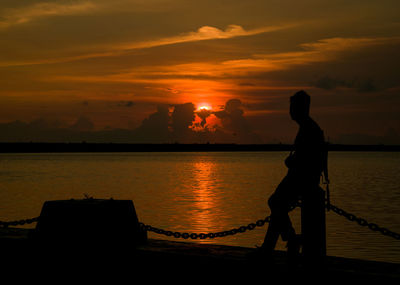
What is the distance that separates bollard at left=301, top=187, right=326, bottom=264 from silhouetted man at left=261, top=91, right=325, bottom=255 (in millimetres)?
111

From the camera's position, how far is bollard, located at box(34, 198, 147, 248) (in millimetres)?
8492

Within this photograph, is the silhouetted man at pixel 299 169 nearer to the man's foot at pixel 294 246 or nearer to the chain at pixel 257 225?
the man's foot at pixel 294 246

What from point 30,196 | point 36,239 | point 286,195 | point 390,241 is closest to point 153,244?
point 36,239

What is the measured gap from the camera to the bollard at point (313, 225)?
7.02 metres

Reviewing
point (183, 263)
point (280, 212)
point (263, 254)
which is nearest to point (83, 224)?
point (183, 263)

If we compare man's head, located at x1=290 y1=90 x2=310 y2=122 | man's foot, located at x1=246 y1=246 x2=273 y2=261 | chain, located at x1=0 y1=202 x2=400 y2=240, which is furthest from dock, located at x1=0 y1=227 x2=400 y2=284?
man's head, located at x1=290 y1=90 x2=310 y2=122

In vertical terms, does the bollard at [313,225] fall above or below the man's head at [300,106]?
below

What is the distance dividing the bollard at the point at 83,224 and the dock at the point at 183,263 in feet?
0.34

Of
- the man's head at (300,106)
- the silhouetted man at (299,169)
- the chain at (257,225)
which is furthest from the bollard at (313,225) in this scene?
the man's head at (300,106)

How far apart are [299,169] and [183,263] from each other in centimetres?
216

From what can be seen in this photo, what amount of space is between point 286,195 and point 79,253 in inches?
128

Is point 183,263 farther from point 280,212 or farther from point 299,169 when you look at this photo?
point 299,169

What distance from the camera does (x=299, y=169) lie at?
7.12m

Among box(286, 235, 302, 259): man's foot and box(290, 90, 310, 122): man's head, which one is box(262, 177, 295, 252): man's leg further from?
box(290, 90, 310, 122): man's head
